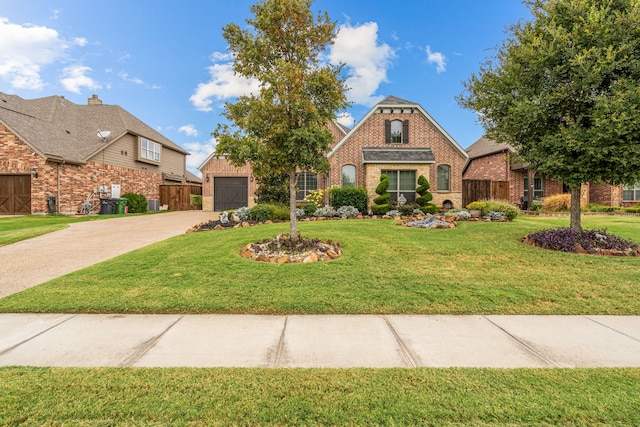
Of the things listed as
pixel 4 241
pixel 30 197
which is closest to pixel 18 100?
pixel 30 197

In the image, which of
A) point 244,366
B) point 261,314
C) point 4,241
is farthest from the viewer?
point 4,241

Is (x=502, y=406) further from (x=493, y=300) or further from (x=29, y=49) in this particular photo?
(x=29, y=49)

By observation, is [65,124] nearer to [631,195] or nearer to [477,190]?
[477,190]

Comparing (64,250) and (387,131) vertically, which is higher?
(387,131)

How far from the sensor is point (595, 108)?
6.83 m

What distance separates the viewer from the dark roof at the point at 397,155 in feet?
56.2

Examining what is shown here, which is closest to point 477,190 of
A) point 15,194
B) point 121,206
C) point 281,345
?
point 281,345

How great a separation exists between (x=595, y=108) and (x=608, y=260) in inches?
132

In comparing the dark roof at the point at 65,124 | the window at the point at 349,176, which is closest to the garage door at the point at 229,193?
the dark roof at the point at 65,124

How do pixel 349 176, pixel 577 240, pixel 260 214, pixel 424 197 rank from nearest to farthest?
pixel 577 240 → pixel 260 214 → pixel 424 197 → pixel 349 176

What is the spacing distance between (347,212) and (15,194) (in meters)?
19.0

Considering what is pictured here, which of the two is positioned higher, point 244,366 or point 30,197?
point 30,197

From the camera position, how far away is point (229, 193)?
2331cm

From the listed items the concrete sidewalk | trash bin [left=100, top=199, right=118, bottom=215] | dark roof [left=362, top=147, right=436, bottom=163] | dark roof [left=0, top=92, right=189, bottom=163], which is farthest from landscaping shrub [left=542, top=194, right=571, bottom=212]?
dark roof [left=0, top=92, right=189, bottom=163]
